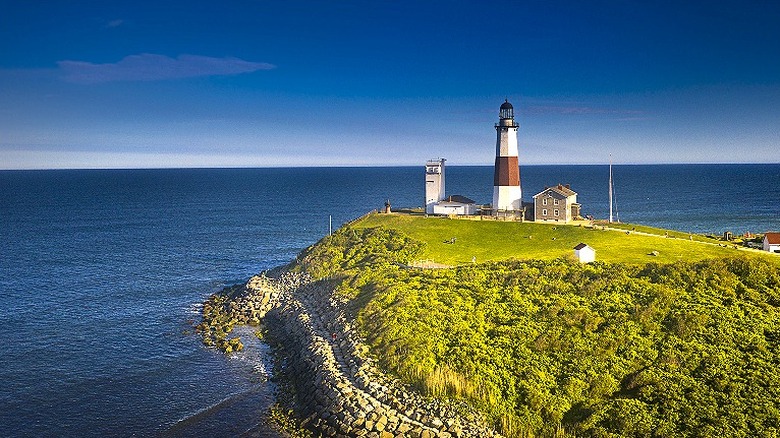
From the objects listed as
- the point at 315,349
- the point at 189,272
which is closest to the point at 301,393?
the point at 315,349

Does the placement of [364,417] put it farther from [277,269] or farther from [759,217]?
[759,217]

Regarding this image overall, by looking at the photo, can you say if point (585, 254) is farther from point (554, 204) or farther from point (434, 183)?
point (434, 183)

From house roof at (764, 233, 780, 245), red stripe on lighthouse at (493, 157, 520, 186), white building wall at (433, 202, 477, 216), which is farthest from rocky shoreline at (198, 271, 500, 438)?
house roof at (764, 233, 780, 245)

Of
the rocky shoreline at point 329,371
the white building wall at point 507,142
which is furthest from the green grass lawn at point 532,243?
the rocky shoreline at point 329,371

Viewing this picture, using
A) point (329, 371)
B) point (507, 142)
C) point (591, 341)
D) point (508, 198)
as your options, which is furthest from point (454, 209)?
point (329, 371)

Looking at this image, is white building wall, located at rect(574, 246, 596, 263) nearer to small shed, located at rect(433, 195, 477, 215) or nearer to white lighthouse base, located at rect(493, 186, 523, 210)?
white lighthouse base, located at rect(493, 186, 523, 210)

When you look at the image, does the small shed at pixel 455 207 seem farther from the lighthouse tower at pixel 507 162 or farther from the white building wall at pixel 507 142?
the white building wall at pixel 507 142
